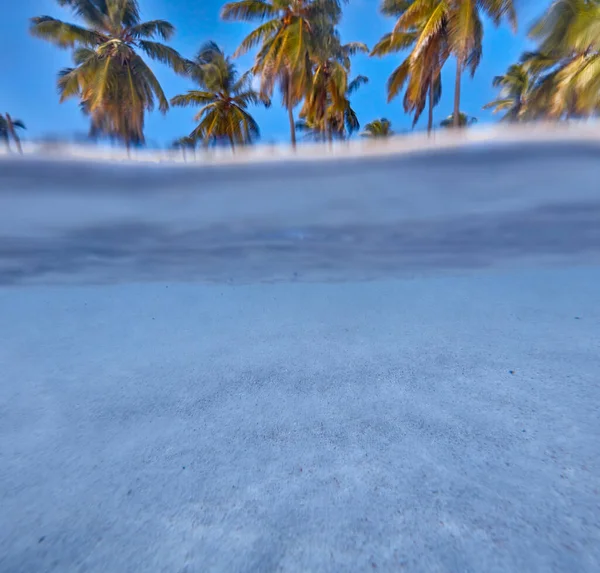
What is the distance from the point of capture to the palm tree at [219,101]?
13.0 metres

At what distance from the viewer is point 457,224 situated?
6.96 meters

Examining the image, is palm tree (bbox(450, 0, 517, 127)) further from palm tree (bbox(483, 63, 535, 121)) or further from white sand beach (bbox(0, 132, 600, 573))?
palm tree (bbox(483, 63, 535, 121))

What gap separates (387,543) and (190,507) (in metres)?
0.61

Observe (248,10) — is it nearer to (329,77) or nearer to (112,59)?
(329,77)

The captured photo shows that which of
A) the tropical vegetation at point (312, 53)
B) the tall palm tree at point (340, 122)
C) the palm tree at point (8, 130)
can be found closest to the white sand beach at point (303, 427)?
the palm tree at point (8, 130)

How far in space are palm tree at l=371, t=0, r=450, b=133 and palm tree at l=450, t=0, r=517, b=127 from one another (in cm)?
38

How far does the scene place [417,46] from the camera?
766 cm

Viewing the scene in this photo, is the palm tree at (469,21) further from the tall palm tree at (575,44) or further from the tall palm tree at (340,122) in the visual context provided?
the tall palm tree at (340,122)

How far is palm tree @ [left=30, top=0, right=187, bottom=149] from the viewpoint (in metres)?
9.16

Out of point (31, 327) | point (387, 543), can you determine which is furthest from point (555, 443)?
point (31, 327)

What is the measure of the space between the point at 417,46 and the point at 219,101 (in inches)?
376

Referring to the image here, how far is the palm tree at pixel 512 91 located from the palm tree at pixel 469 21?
1184 centimetres

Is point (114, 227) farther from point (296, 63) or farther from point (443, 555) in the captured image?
point (443, 555)

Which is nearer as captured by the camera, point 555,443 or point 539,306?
point 555,443
